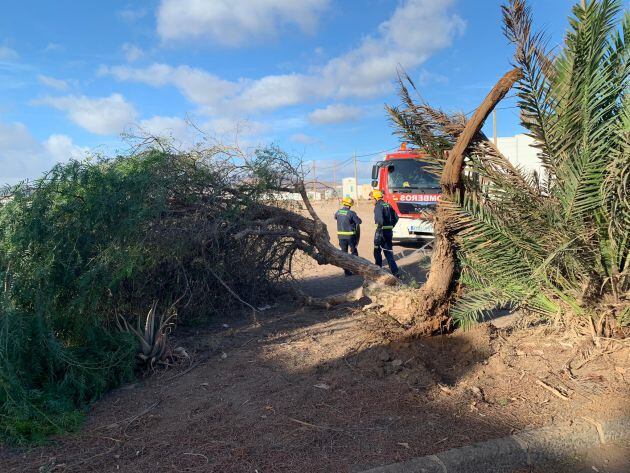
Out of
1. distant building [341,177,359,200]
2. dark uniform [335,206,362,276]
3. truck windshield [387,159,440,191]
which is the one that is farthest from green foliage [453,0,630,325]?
distant building [341,177,359,200]

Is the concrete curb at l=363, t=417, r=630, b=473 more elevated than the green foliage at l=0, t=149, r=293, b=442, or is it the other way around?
the green foliage at l=0, t=149, r=293, b=442

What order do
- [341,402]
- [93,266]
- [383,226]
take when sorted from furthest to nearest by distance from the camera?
[383,226] < [93,266] < [341,402]

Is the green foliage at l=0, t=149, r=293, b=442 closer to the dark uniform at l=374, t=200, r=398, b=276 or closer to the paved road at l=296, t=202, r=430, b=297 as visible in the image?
the paved road at l=296, t=202, r=430, b=297

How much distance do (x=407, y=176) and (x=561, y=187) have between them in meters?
9.61

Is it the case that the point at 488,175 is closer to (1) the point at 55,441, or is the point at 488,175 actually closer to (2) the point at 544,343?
(2) the point at 544,343

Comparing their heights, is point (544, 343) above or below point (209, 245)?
below

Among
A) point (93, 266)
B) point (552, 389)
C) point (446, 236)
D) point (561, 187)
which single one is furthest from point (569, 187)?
point (93, 266)

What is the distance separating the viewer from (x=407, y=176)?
14.1m

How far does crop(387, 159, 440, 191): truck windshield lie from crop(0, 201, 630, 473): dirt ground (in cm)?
850

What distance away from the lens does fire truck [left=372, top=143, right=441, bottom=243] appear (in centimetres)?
1374

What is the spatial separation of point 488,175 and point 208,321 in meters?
4.15

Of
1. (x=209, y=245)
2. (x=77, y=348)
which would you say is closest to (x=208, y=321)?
(x=209, y=245)

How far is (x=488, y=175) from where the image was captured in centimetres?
503

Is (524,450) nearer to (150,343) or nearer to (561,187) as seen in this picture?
(561,187)
